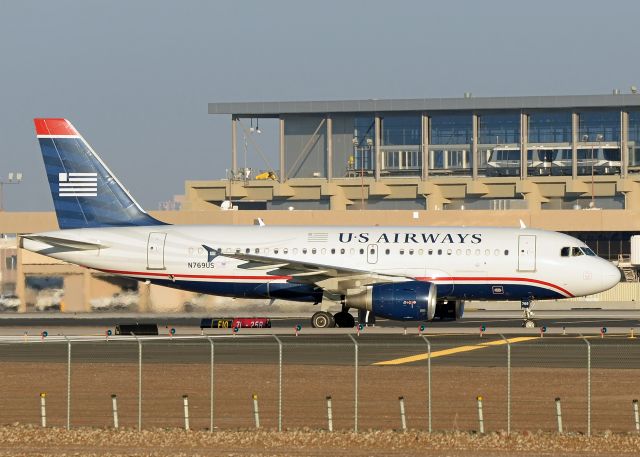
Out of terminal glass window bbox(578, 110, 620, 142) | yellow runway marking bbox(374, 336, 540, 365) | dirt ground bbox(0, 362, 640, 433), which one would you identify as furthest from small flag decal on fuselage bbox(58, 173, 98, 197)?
terminal glass window bbox(578, 110, 620, 142)

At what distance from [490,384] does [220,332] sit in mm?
17856

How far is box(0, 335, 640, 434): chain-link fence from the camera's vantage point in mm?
26234

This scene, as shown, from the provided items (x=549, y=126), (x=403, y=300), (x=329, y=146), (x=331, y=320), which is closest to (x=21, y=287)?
(x=331, y=320)

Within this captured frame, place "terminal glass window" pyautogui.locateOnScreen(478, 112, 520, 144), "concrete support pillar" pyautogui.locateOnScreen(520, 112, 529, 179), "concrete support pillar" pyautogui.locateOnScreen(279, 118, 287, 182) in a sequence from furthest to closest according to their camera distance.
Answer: "concrete support pillar" pyautogui.locateOnScreen(279, 118, 287, 182) → "terminal glass window" pyautogui.locateOnScreen(478, 112, 520, 144) → "concrete support pillar" pyautogui.locateOnScreen(520, 112, 529, 179)

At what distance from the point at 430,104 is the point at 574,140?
12654mm

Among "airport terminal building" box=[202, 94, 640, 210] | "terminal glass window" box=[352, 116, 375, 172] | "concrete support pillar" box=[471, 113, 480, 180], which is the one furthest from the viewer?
"terminal glass window" box=[352, 116, 375, 172]

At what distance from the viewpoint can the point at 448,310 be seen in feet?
161

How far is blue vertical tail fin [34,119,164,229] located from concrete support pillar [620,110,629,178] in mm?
63488

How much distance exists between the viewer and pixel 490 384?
103 ft

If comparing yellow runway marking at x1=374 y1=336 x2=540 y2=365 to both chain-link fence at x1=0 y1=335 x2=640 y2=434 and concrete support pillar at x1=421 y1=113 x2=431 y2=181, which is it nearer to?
chain-link fence at x1=0 y1=335 x2=640 y2=434

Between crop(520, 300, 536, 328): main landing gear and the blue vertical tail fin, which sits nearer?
crop(520, 300, 536, 328): main landing gear

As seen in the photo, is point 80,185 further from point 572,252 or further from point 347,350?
point 572,252

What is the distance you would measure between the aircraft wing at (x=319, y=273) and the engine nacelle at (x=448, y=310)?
187 centimetres

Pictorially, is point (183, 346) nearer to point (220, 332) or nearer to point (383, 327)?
point (220, 332)
